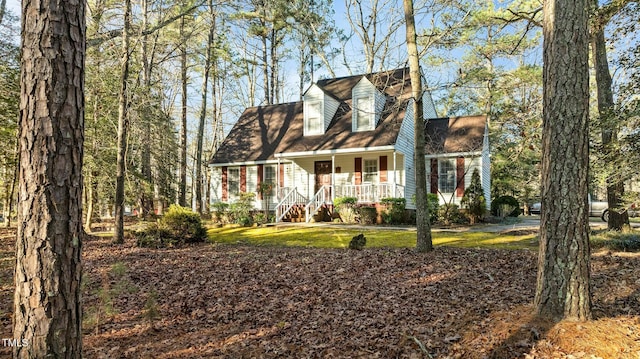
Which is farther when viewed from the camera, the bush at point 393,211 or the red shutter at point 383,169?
the red shutter at point 383,169

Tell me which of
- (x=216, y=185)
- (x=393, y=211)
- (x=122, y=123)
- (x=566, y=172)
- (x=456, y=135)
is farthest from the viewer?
(x=216, y=185)

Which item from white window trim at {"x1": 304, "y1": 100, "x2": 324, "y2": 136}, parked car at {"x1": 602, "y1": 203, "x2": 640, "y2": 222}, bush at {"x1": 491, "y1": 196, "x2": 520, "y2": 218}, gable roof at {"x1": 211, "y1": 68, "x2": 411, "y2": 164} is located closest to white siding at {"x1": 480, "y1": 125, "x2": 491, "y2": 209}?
bush at {"x1": 491, "y1": 196, "x2": 520, "y2": 218}

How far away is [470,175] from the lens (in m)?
17.9

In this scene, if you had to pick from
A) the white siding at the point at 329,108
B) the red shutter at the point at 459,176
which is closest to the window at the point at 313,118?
the white siding at the point at 329,108

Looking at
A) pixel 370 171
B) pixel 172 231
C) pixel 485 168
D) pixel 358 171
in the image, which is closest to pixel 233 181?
pixel 358 171

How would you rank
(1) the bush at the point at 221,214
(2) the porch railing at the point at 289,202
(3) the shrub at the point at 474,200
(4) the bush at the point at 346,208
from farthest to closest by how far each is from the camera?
(1) the bush at the point at 221,214 → (2) the porch railing at the point at 289,202 → (4) the bush at the point at 346,208 → (3) the shrub at the point at 474,200

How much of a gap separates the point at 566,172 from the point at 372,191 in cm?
1306

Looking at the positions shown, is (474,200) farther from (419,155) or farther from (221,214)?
(221,214)

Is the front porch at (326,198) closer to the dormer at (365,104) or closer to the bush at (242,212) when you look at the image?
the bush at (242,212)

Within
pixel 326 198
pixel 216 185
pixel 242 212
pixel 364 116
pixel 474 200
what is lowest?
pixel 242 212

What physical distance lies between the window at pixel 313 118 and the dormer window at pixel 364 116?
6.24 ft

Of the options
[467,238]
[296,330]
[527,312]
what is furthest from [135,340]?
[467,238]

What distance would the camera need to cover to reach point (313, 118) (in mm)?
19641

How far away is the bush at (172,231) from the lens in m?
11.4
